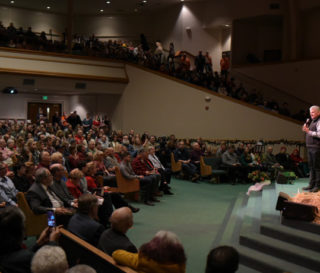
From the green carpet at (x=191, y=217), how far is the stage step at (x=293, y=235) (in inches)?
31.5

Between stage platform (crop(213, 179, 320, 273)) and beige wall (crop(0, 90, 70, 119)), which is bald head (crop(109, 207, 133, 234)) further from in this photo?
beige wall (crop(0, 90, 70, 119))

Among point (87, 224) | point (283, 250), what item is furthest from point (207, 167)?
point (87, 224)

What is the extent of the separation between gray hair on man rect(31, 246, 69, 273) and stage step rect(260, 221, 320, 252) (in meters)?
2.98

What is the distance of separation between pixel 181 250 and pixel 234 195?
5971mm

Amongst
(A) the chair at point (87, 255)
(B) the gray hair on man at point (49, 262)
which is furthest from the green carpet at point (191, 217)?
(B) the gray hair on man at point (49, 262)

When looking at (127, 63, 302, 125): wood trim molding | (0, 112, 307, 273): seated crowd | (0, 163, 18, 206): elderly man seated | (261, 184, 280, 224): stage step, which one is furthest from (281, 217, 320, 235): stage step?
(127, 63, 302, 125): wood trim molding

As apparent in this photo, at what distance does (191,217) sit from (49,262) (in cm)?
449

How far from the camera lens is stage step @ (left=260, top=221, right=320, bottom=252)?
13.9 ft

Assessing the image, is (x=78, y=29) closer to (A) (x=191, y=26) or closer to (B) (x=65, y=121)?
(A) (x=191, y=26)

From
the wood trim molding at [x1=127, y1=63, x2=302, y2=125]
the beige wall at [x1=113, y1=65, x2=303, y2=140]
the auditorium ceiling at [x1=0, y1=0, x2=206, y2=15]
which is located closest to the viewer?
the wood trim molding at [x1=127, y1=63, x2=302, y2=125]

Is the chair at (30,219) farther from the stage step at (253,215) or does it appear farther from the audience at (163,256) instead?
the stage step at (253,215)

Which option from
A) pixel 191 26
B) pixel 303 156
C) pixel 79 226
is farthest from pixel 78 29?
pixel 79 226

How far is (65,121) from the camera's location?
14555mm

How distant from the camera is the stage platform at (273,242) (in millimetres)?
4055
